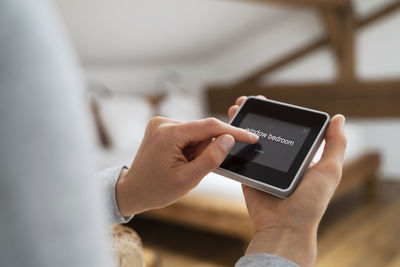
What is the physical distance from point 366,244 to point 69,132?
2.89m

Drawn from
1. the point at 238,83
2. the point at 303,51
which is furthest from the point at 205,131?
Result: the point at 238,83

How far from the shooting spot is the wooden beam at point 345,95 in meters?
4.20

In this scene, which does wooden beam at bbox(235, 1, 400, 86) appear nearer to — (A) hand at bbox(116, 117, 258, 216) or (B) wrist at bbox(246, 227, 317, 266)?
(A) hand at bbox(116, 117, 258, 216)

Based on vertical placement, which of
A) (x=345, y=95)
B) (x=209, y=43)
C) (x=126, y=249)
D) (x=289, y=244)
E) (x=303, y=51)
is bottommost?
(x=345, y=95)

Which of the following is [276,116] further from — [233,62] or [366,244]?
[233,62]

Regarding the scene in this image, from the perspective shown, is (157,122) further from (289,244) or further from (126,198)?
(289,244)

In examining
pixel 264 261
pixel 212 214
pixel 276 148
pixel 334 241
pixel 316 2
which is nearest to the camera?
pixel 264 261

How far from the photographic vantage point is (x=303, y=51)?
4656 millimetres

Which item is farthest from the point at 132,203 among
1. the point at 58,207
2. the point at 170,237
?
the point at 170,237

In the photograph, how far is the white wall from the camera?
3.44 meters

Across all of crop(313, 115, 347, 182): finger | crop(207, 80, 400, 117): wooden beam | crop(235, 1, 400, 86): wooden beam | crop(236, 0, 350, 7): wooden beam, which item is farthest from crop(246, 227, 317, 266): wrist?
crop(235, 1, 400, 86): wooden beam

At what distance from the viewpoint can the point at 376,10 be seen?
4.23 meters

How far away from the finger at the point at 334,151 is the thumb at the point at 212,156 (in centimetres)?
16

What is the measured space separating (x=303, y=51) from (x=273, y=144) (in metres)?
4.09
